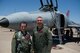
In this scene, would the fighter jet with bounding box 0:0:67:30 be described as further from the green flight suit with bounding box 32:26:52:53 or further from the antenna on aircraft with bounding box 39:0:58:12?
the green flight suit with bounding box 32:26:52:53

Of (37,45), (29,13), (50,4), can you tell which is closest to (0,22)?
(29,13)

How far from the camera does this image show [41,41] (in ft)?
17.4

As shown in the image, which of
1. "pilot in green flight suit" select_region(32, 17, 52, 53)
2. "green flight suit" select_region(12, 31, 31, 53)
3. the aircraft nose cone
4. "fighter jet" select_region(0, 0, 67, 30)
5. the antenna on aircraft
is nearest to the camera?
"green flight suit" select_region(12, 31, 31, 53)

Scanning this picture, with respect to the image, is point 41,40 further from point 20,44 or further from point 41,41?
point 20,44

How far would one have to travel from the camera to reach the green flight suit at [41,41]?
17.4 feet

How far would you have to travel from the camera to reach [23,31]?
5.14m

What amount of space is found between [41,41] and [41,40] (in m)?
0.02

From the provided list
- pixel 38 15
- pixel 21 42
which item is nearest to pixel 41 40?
pixel 21 42

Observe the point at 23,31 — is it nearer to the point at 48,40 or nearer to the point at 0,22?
the point at 48,40

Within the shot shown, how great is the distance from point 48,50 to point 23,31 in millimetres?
758

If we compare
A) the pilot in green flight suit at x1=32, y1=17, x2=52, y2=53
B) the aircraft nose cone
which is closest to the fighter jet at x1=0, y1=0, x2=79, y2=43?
the aircraft nose cone

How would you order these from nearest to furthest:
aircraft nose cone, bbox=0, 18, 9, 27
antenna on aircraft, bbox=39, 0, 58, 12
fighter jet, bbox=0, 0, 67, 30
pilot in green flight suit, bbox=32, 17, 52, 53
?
pilot in green flight suit, bbox=32, 17, 52, 53
aircraft nose cone, bbox=0, 18, 9, 27
fighter jet, bbox=0, 0, 67, 30
antenna on aircraft, bbox=39, 0, 58, 12

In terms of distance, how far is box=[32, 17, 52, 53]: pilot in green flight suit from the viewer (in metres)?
5.30

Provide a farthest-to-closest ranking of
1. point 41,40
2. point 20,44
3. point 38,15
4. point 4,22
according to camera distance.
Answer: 1. point 38,15
2. point 4,22
3. point 41,40
4. point 20,44
